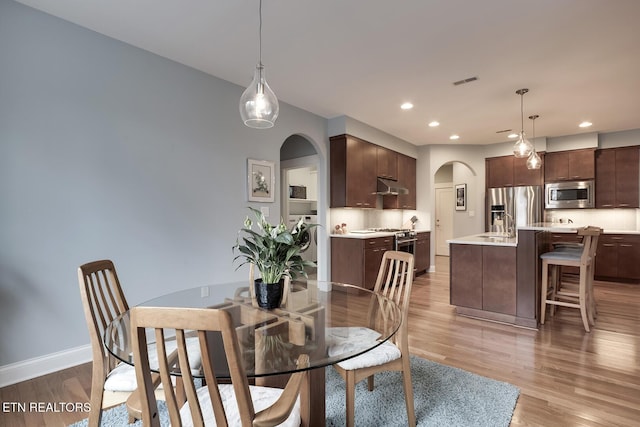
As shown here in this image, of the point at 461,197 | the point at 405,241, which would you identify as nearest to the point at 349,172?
the point at 405,241

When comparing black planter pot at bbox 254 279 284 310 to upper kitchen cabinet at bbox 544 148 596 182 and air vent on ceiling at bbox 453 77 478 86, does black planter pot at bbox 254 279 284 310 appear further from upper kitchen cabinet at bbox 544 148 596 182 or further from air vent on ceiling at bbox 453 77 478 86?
upper kitchen cabinet at bbox 544 148 596 182

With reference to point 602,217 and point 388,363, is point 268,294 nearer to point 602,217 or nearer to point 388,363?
point 388,363

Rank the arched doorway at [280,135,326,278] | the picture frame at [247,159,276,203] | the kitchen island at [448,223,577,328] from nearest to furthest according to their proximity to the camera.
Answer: the kitchen island at [448,223,577,328], the picture frame at [247,159,276,203], the arched doorway at [280,135,326,278]

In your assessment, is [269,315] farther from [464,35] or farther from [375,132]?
[375,132]

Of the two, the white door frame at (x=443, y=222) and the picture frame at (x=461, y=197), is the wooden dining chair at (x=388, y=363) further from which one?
the white door frame at (x=443, y=222)

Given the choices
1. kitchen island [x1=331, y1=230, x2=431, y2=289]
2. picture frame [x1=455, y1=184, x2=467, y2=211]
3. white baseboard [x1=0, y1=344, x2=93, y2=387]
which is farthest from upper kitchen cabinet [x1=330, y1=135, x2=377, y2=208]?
picture frame [x1=455, y1=184, x2=467, y2=211]

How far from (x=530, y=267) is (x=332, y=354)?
9.73 feet

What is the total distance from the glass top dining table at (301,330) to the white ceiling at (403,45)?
1993 millimetres

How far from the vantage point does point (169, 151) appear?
296 centimetres

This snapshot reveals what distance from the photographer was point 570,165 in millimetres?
5754

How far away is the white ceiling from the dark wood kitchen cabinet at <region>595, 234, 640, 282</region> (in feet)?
7.54

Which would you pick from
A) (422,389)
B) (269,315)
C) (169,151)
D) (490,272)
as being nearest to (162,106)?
(169,151)

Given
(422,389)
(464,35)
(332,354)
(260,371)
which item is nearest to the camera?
(260,371)

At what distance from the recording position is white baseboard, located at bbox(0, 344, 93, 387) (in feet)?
7.07
